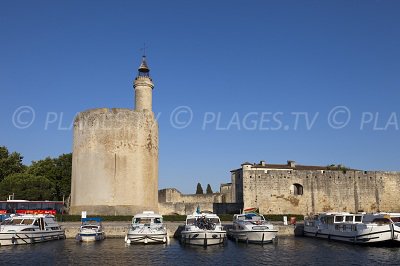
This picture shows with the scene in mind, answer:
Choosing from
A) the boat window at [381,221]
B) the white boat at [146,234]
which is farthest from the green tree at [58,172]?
the boat window at [381,221]

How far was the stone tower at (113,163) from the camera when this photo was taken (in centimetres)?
3959

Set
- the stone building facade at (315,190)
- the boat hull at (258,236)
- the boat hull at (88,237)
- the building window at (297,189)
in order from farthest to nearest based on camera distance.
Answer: the building window at (297,189)
the stone building facade at (315,190)
the boat hull at (88,237)
the boat hull at (258,236)

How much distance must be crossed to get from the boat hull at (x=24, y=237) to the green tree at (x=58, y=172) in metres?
29.6

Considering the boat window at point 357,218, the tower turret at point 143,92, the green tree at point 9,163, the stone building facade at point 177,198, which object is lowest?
the boat window at point 357,218

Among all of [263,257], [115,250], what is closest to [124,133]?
[115,250]

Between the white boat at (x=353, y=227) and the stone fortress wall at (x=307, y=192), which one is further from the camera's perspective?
the stone fortress wall at (x=307, y=192)

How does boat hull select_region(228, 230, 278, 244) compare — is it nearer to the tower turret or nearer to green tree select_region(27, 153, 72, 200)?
the tower turret

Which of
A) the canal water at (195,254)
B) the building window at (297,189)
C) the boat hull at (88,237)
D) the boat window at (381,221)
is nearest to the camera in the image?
the canal water at (195,254)

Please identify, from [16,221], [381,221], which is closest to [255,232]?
[381,221]

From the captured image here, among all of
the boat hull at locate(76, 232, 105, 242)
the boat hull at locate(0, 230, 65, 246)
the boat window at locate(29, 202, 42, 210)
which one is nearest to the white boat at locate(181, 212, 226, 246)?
the boat hull at locate(76, 232, 105, 242)

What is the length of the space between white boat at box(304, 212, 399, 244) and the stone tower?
15.4 meters

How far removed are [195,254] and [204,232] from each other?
3.13 meters

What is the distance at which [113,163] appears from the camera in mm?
40000

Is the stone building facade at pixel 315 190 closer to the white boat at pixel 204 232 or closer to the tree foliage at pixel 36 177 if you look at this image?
the white boat at pixel 204 232
